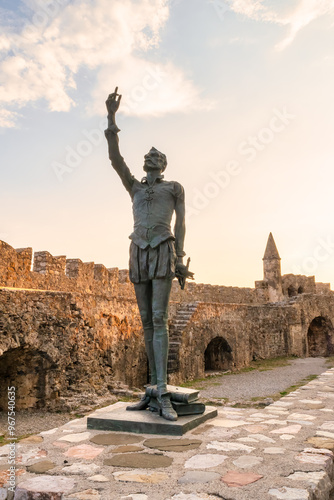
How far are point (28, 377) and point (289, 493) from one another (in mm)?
5249

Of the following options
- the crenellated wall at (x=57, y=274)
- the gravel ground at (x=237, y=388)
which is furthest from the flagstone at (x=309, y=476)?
the crenellated wall at (x=57, y=274)

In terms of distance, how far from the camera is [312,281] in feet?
111

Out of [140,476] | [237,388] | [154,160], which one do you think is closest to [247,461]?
[140,476]

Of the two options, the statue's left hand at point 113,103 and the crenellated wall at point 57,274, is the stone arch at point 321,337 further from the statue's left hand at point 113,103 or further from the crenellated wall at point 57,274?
the statue's left hand at point 113,103

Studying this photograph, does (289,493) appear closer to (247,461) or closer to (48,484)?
(247,461)

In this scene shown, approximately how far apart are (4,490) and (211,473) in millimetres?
1182

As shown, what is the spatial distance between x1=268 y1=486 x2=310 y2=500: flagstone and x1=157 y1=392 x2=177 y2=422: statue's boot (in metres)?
1.36

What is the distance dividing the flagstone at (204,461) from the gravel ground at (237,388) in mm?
3073

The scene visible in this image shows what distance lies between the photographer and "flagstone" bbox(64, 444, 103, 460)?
9.48 ft

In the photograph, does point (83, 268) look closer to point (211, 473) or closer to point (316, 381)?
point (316, 381)

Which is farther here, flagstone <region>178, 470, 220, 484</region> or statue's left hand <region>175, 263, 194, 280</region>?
statue's left hand <region>175, 263, 194, 280</region>

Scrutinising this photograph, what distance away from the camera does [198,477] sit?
8.09 ft

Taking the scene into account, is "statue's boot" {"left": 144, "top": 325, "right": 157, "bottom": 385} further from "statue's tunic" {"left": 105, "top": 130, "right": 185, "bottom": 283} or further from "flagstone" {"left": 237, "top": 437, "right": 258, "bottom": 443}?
A: "flagstone" {"left": 237, "top": 437, "right": 258, "bottom": 443}

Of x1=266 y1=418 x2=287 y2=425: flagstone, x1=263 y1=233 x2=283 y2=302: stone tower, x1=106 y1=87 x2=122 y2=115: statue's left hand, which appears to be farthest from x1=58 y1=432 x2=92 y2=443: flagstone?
x1=263 y1=233 x2=283 y2=302: stone tower
